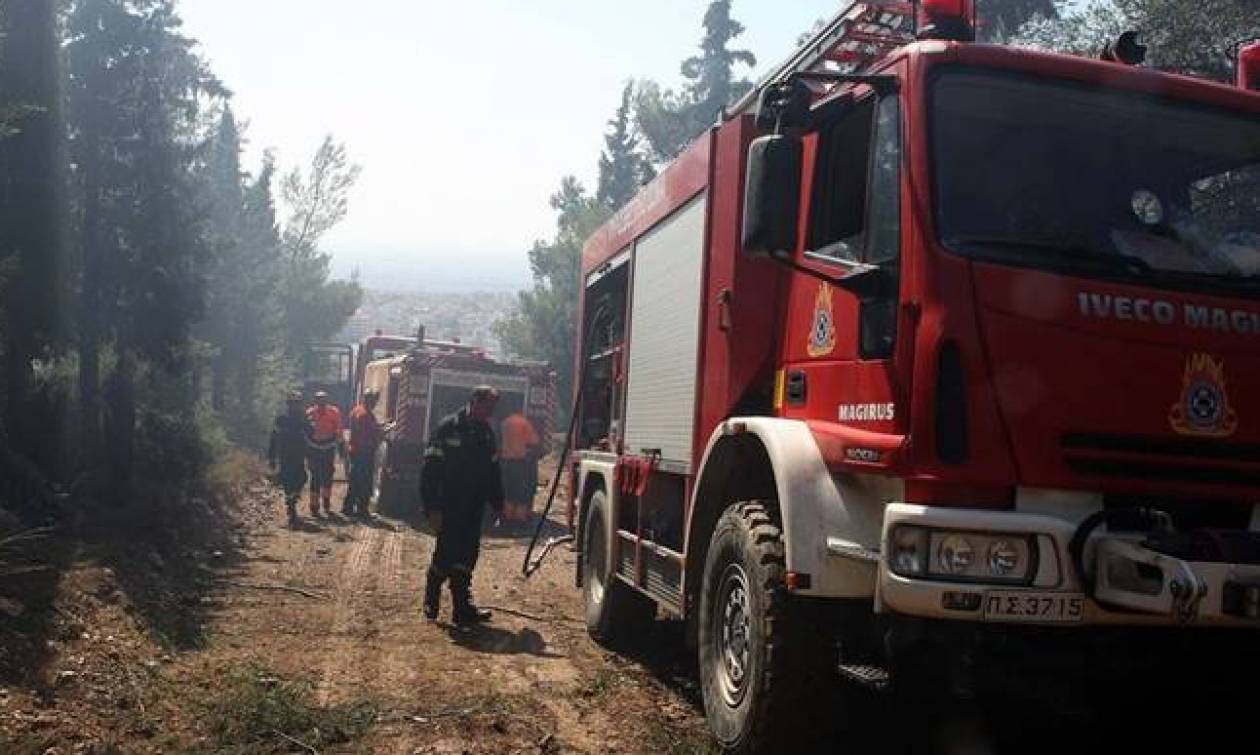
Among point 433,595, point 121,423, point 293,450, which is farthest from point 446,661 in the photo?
point 293,450

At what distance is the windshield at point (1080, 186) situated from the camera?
12.9ft

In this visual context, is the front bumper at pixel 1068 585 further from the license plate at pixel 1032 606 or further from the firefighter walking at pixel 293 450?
the firefighter walking at pixel 293 450

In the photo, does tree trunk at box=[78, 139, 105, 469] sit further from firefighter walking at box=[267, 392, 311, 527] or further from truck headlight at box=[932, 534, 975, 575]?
truck headlight at box=[932, 534, 975, 575]

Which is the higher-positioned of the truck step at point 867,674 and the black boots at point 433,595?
the truck step at point 867,674

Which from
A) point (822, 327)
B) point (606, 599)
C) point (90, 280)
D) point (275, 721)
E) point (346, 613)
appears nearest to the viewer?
point (822, 327)

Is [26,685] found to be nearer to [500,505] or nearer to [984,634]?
[500,505]

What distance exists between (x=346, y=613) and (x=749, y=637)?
5158 millimetres

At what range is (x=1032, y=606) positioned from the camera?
347cm

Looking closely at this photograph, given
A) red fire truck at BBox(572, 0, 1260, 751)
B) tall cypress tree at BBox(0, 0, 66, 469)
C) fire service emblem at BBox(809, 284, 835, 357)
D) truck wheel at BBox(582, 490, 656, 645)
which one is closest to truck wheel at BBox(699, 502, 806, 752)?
red fire truck at BBox(572, 0, 1260, 751)

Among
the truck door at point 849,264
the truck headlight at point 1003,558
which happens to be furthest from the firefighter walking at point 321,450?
the truck headlight at point 1003,558

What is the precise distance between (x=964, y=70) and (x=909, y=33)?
1.78 meters

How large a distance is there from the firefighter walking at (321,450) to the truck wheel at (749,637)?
12.4 m

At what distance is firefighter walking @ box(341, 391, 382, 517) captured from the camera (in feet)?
54.6

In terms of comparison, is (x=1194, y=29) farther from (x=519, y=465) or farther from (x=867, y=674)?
(x=867, y=674)
